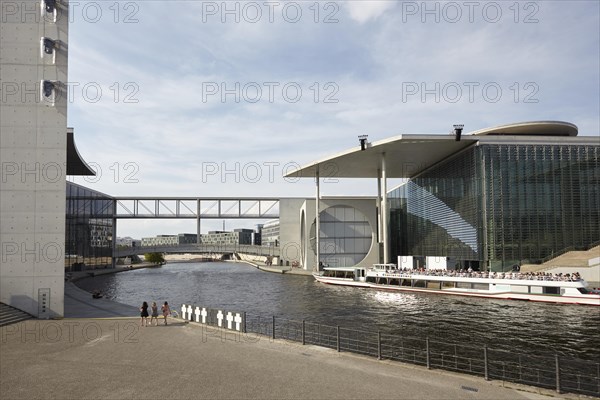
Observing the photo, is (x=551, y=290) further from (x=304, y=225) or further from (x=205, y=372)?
(x=304, y=225)

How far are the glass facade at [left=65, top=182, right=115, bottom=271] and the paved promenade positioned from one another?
226 feet

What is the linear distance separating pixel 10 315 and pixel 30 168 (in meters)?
9.63

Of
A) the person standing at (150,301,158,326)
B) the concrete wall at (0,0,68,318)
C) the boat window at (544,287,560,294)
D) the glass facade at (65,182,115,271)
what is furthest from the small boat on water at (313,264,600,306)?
the glass facade at (65,182,115,271)

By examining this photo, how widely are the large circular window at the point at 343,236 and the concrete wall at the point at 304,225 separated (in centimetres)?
105

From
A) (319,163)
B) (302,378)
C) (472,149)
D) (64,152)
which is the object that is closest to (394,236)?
(319,163)

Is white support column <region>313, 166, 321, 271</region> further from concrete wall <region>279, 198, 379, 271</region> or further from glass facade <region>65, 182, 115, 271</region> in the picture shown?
glass facade <region>65, 182, 115, 271</region>

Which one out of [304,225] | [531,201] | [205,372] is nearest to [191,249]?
[304,225]

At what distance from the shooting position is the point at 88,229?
9631 cm

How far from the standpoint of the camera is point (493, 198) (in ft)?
202

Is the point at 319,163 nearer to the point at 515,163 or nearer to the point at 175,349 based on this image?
the point at 515,163

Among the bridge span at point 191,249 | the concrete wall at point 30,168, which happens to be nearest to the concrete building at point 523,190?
the concrete wall at point 30,168

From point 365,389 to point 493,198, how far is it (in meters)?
55.4

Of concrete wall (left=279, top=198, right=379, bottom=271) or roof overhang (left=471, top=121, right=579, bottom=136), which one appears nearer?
roof overhang (left=471, top=121, right=579, bottom=136)

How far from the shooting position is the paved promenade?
41.0ft
